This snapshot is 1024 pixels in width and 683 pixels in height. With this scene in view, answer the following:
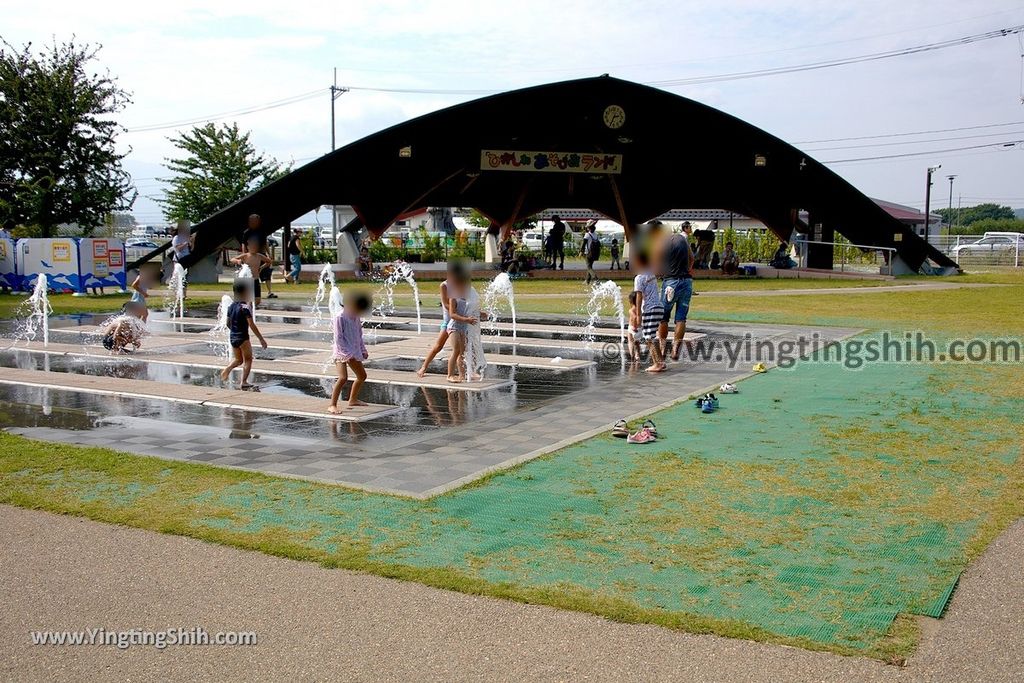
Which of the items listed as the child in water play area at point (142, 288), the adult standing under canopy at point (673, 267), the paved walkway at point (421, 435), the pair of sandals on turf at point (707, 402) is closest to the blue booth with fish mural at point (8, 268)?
the child in water play area at point (142, 288)

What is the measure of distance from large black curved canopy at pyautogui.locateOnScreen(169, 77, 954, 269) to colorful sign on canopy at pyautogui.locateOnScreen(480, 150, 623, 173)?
0.14 m

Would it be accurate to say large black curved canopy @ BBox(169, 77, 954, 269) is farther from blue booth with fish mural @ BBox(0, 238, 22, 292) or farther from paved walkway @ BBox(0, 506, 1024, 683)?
paved walkway @ BBox(0, 506, 1024, 683)

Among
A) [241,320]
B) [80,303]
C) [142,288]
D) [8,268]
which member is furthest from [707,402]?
[8,268]

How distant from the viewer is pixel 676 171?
35.1 m

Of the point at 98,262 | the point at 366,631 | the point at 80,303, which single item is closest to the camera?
the point at 366,631

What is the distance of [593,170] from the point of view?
110ft

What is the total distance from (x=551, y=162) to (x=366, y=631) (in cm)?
2939

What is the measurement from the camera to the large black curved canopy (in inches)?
1134

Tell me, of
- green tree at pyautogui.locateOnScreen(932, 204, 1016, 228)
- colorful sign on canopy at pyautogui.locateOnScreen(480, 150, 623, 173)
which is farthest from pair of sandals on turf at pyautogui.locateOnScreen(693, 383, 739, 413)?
green tree at pyautogui.locateOnScreen(932, 204, 1016, 228)

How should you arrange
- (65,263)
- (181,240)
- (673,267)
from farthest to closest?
(65,263)
(181,240)
(673,267)

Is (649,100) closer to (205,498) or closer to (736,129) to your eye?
(736,129)

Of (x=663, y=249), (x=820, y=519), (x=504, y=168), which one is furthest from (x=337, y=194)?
(x=820, y=519)

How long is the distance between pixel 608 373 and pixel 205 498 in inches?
270

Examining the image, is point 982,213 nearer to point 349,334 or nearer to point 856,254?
point 856,254
